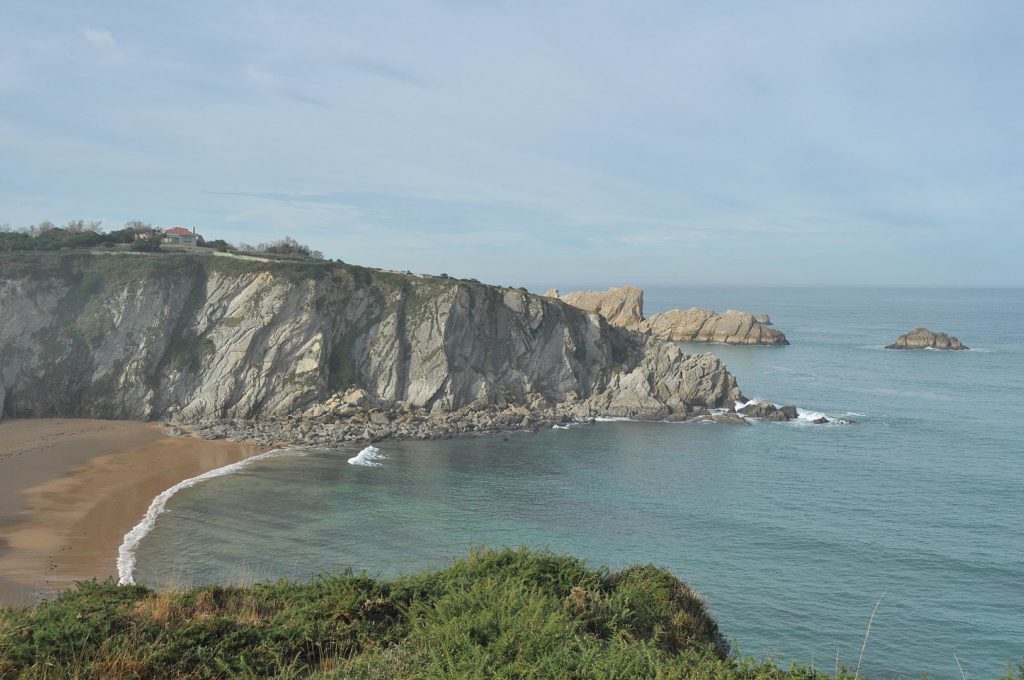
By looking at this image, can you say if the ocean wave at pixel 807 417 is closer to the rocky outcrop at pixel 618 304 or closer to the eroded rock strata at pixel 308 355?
the eroded rock strata at pixel 308 355

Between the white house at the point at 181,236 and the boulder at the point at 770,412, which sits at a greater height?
the white house at the point at 181,236

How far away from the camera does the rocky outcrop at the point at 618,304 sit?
12738 centimetres

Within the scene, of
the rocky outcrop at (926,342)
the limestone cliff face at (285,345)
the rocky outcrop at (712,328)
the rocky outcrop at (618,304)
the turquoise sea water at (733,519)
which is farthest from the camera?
the rocky outcrop at (618,304)

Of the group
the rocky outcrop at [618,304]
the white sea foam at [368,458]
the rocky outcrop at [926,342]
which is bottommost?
the white sea foam at [368,458]

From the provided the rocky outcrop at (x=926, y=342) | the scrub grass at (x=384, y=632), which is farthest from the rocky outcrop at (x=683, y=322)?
the scrub grass at (x=384, y=632)

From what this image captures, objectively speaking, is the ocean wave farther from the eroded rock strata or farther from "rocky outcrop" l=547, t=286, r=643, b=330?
"rocky outcrop" l=547, t=286, r=643, b=330

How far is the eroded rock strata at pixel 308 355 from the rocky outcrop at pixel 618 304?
58.4 meters

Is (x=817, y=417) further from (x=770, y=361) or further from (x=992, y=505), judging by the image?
(x=770, y=361)

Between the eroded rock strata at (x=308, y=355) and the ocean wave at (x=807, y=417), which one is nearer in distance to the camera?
the eroded rock strata at (x=308, y=355)

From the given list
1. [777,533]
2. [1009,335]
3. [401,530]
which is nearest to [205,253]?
[401,530]

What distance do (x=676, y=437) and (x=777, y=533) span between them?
2125 centimetres

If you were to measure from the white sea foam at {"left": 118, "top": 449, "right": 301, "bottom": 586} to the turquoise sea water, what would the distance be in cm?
46

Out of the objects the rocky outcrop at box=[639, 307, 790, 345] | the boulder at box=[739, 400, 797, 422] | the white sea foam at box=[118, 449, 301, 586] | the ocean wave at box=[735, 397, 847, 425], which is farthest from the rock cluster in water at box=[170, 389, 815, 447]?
the rocky outcrop at box=[639, 307, 790, 345]

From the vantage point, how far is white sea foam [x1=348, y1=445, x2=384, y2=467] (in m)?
44.7
